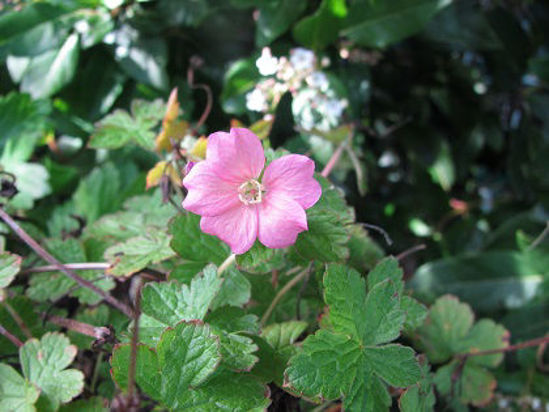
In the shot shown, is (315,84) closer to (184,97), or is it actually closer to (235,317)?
(184,97)

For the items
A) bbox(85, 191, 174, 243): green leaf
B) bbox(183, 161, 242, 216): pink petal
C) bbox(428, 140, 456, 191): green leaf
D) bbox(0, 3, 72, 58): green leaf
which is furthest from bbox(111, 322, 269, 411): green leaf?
bbox(428, 140, 456, 191): green leaf

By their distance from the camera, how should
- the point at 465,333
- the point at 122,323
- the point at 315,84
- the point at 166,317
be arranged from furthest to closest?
the point at 315,84, the point at 465,333, the point at 122,323, the point at 166,317

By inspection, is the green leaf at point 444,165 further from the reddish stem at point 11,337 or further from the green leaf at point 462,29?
the reddish stem at point 11,337

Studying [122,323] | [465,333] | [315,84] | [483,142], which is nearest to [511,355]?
[465,333]

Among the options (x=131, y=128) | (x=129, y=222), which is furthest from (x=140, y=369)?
(x=131, y=128)

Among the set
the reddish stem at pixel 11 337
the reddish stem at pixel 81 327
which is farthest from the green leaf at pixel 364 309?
the reddish stem at pixel 11 337

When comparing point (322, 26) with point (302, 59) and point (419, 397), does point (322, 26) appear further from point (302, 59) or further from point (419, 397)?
point (419, 397)
